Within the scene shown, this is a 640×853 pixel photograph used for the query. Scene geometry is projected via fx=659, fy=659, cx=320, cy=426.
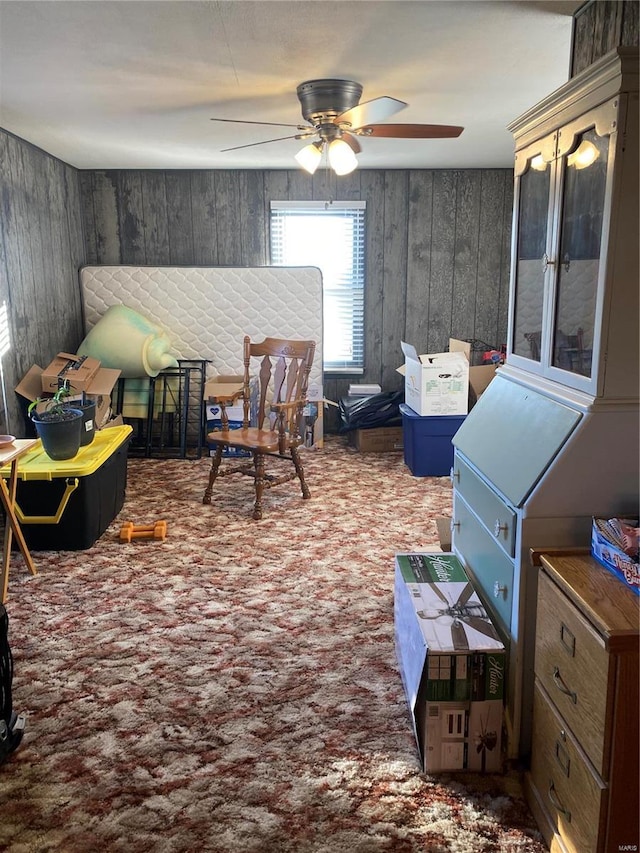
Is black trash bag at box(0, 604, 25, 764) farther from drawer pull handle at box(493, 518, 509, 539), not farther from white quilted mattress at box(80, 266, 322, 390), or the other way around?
white quilted mattress at box(80, 266, 322, 390)

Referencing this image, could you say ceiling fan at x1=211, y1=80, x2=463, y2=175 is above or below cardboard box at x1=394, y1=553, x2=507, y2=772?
above

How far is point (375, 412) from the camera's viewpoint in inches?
217

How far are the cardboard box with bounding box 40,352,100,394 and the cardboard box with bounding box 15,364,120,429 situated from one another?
0.04 metres

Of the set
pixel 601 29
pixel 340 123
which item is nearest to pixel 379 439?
pixel 340 123

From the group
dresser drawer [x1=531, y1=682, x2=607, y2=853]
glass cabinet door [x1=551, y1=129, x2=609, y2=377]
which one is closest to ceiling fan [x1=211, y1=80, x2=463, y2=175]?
glass cabinet door [x1=551, y1=129, x2=609, y2=377]

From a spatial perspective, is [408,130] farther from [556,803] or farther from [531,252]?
[556,803]

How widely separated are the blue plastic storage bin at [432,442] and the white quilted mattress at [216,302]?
1.20 metres

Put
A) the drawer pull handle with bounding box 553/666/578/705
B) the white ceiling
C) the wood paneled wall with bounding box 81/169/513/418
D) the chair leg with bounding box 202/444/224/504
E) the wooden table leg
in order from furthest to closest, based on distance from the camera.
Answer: the wood paneled wall with bounding box 81/169/513/418 → the chair leg with bounding box 202/444/224/504 → the wooden table leg → the white ceiling → the drawer pull handle with bounding box 553/666/578/705

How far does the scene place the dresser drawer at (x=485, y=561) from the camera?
6.54 feet

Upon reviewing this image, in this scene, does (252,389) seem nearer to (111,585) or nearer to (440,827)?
(111,585)

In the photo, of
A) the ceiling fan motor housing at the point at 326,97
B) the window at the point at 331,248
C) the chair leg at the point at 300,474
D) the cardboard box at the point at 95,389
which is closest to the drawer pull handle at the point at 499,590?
the chair leg at the point at 300,474

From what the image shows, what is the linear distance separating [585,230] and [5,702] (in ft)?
7.21

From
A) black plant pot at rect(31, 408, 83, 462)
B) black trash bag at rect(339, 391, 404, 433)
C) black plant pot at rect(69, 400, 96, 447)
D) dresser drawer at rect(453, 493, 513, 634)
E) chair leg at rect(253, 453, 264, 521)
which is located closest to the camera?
dresser drawer at rect(453, 493, 513, 634)

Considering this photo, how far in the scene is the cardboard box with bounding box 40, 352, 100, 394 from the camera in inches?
182
